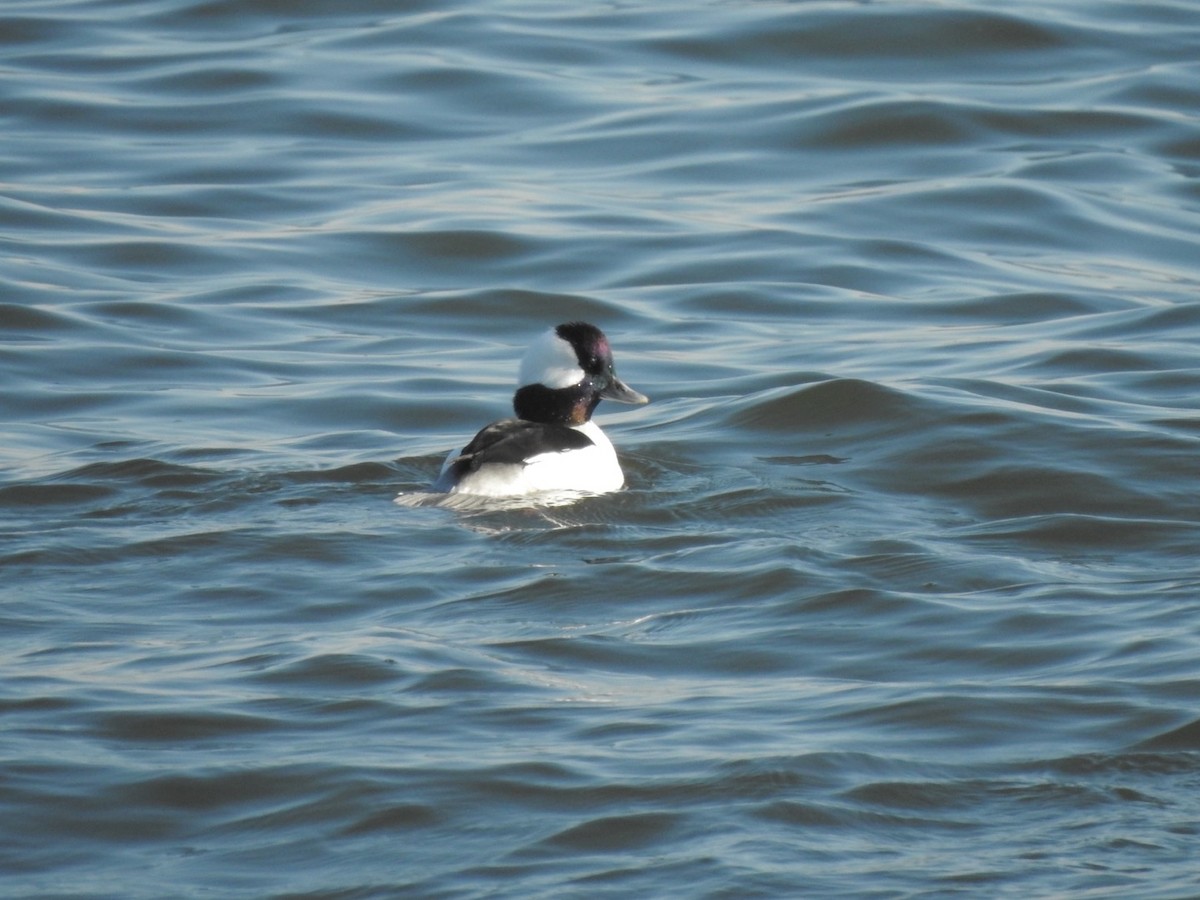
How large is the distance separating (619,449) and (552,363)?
2.46ft

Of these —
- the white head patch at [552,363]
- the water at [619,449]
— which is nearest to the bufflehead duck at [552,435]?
the white head patch at [552,363]

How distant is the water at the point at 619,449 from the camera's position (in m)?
5.18

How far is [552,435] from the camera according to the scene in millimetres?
8945

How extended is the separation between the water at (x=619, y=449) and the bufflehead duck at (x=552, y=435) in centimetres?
19

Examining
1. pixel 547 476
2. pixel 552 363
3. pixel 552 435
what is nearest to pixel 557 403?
pixel 552 363

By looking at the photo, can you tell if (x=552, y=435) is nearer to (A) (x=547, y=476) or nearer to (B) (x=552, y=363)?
(A) (x=547, y=476)

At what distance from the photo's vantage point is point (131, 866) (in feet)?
16.3

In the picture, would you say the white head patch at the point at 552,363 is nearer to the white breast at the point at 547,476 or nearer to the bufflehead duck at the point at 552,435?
the bufflehead duck at the point at 552,435

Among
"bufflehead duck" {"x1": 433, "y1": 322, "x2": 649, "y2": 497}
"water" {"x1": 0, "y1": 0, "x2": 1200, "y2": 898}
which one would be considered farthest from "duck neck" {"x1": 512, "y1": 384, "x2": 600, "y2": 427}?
"water" {"x1": 0, "y1": 0, "x2": 1200, "y2": 898}

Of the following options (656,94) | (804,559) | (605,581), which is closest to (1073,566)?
(804,559)

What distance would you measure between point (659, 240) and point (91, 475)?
5.97m

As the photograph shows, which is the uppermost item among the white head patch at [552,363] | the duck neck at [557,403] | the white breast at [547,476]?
the white head patch at [552,363]

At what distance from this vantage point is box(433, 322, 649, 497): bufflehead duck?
8703 millimetres

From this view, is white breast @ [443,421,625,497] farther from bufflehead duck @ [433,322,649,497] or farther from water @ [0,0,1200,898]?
water @ [0,0,1200,898]
